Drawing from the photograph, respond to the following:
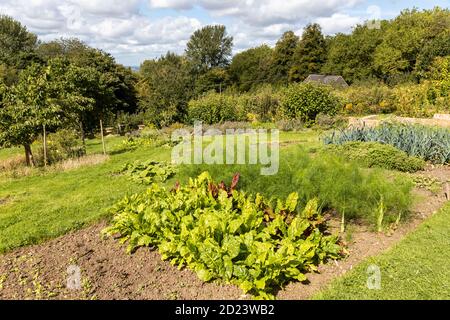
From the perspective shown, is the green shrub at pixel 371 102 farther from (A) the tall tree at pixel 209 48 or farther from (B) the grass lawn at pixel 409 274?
(A) the tall tree at pixel 209 48

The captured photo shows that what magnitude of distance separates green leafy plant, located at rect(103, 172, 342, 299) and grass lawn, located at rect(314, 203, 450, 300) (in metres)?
0.33

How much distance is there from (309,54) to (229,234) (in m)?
37.7

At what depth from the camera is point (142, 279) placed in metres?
3.40

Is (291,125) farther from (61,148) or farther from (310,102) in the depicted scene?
(61,148)

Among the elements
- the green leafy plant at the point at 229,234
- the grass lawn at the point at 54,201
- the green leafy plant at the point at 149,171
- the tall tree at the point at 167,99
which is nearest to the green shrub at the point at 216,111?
the tall tree at the point at 167,99

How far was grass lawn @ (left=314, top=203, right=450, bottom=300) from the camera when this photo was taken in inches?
122

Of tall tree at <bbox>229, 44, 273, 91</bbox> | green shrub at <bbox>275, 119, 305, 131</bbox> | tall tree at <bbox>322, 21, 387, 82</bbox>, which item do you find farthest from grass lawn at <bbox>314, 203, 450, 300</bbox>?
tall tree at <bbox>229, 44, 273, 91</bbox>

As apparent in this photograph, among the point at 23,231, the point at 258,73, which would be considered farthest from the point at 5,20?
the point at 23,231

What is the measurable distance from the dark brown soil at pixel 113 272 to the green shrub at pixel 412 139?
3.36 meters


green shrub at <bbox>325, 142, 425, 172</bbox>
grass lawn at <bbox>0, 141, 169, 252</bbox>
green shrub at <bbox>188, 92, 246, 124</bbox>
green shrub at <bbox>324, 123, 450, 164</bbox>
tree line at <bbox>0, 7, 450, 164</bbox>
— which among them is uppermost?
tree line at <bbox>0, 7, 450, 164</bbox>

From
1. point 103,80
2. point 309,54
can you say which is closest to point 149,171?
point 103,80

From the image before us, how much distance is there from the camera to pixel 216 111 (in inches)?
663

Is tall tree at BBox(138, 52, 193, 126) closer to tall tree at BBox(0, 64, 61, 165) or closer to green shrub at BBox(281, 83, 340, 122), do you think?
green shrub at BBox(281, 83, 340, 122)

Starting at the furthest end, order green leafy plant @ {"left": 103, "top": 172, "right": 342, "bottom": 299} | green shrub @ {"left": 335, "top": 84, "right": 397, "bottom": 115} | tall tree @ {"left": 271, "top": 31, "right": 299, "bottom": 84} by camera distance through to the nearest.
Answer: tall tree @ {"left": 271, "top": 31, "right": 299, "bottom": 84} → green shrub @ {"left": 335, "top": 84, "right": 397, "bottom": 115} → green leafy plant @ {"left": 103, "top": 172, "right": 342, "bottom": 299}
